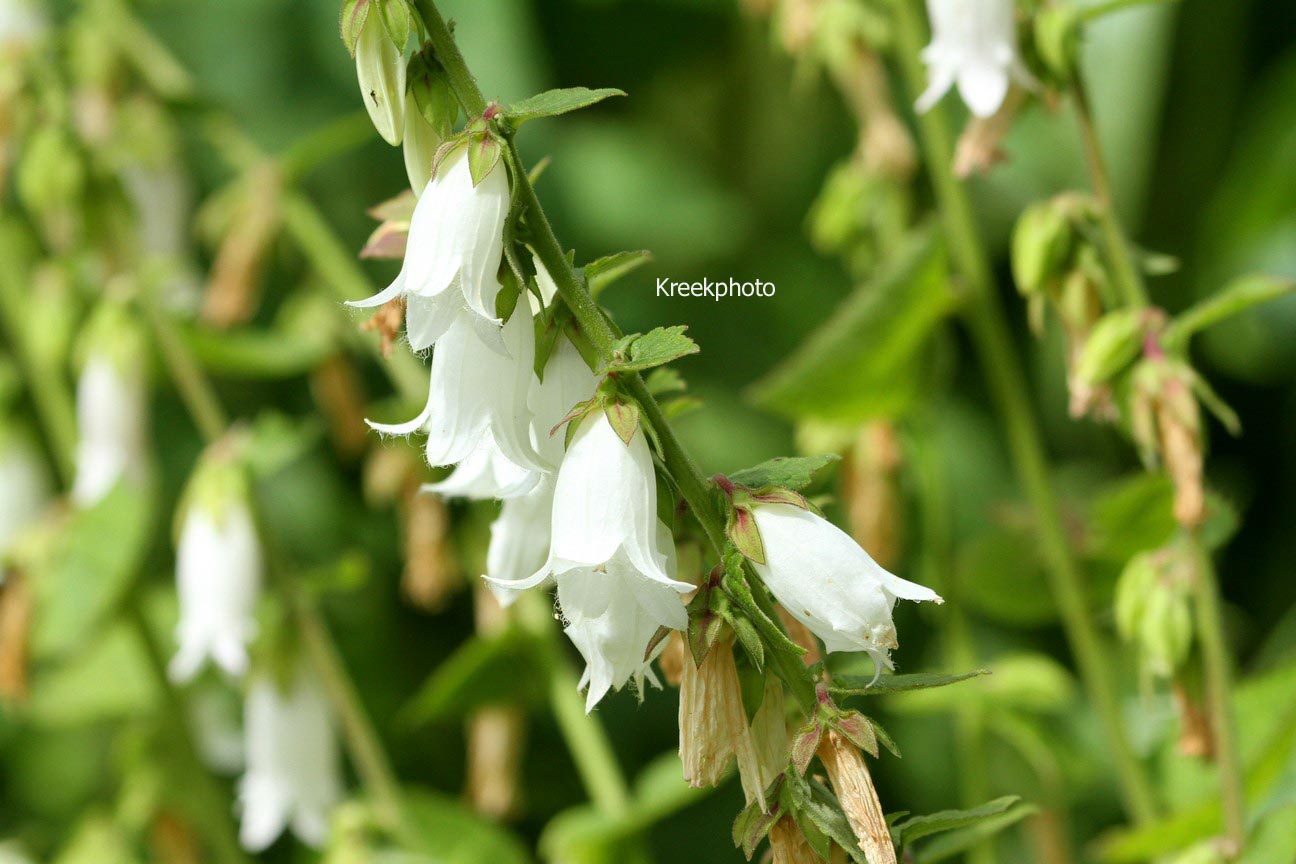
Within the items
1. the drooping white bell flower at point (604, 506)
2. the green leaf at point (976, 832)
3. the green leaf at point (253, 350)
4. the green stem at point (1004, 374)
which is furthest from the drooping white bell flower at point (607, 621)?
the green leaf at point (253, 350)

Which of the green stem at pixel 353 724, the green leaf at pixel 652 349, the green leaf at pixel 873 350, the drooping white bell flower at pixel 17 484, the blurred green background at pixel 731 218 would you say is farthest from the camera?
the blurred green background at pixel 731 218

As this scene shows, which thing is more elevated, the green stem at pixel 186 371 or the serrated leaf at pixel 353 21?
the serrated leaf at pixel 353 21

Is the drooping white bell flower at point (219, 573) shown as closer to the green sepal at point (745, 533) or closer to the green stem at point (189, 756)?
the green stem at point (189, 756)

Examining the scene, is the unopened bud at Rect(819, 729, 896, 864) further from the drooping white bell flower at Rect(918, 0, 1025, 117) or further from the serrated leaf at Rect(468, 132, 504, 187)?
the drooping white bell flower at Rect(918, 0, 1025, 117)

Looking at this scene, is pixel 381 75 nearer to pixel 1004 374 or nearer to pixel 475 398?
pixel 475 398

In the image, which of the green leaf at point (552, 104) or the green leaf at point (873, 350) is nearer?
the green leaf at point (552, 104)

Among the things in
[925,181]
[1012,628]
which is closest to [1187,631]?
[1012,628]

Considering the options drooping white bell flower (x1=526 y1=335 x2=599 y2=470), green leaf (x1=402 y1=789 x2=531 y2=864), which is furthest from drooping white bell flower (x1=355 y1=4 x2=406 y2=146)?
green leaf (x1=402 y1=789 x2=531 y2=864)
